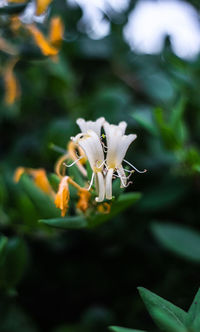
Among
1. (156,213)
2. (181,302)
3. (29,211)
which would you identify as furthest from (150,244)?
(29,211)

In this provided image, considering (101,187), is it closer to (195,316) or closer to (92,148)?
(92,148)

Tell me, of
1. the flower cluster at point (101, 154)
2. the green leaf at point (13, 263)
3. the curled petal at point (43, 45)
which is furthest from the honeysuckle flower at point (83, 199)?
the curled petal at point (43, 45)

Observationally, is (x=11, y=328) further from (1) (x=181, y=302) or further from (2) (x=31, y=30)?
(2) (x=31, y=30)

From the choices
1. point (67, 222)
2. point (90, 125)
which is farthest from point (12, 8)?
point (67, 222)

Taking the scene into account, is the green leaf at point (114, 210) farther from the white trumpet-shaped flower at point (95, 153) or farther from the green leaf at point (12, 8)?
the green leaf at point (12, 8)

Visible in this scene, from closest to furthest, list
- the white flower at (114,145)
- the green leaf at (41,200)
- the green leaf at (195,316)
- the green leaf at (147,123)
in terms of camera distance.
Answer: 1. the green leaf at (195,316)
2. the white flower at (114,145)
3. the green leaf at (41,200)
4. the green leaf at (147,123)

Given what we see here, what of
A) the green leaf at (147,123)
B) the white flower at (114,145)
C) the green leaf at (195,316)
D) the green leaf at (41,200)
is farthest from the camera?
the green leaf at (147,123)

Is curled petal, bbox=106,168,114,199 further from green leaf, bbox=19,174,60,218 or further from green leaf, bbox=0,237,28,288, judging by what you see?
green leaf, bbox=0,237,28,288
